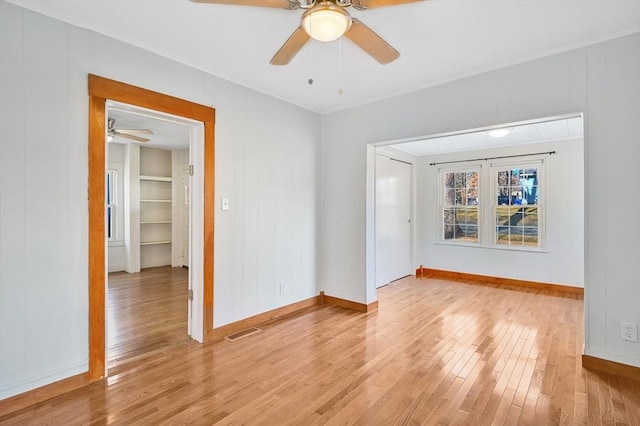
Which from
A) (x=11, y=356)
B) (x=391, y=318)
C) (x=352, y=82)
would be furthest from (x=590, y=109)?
(x=11, y=356)

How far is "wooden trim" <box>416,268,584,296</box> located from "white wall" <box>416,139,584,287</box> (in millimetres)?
61

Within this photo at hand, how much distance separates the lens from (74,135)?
227 cm

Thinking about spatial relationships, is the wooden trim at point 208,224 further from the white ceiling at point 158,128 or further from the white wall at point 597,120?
the white wall at point 597,120

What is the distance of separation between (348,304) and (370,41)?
3.09 metres

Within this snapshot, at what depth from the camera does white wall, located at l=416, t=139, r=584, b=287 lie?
4.94 metres

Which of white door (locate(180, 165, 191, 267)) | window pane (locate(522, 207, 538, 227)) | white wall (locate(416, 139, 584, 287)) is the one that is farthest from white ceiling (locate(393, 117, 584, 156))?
white door (locate(180, 165, 191, 267))

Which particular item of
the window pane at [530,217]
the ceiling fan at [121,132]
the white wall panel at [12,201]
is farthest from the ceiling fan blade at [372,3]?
the window pane at [530,217]

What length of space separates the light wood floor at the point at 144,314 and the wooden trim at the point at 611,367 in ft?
11.3

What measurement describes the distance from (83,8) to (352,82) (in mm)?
2270

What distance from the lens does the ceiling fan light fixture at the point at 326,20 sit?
1582mm

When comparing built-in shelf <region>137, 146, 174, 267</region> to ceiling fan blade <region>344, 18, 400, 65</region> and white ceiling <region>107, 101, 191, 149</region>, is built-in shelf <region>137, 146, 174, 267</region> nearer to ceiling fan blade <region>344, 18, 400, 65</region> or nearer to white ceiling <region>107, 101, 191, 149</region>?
white ceiling <region>107, 101, 191, 149</region>

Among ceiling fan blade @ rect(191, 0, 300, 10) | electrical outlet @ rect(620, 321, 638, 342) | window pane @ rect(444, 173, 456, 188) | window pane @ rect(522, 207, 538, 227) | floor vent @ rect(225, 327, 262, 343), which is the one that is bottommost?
floor vent @ rect(225, 327, 262, 343)

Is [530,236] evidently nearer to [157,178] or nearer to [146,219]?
[157,178]

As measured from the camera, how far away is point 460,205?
238 inches
